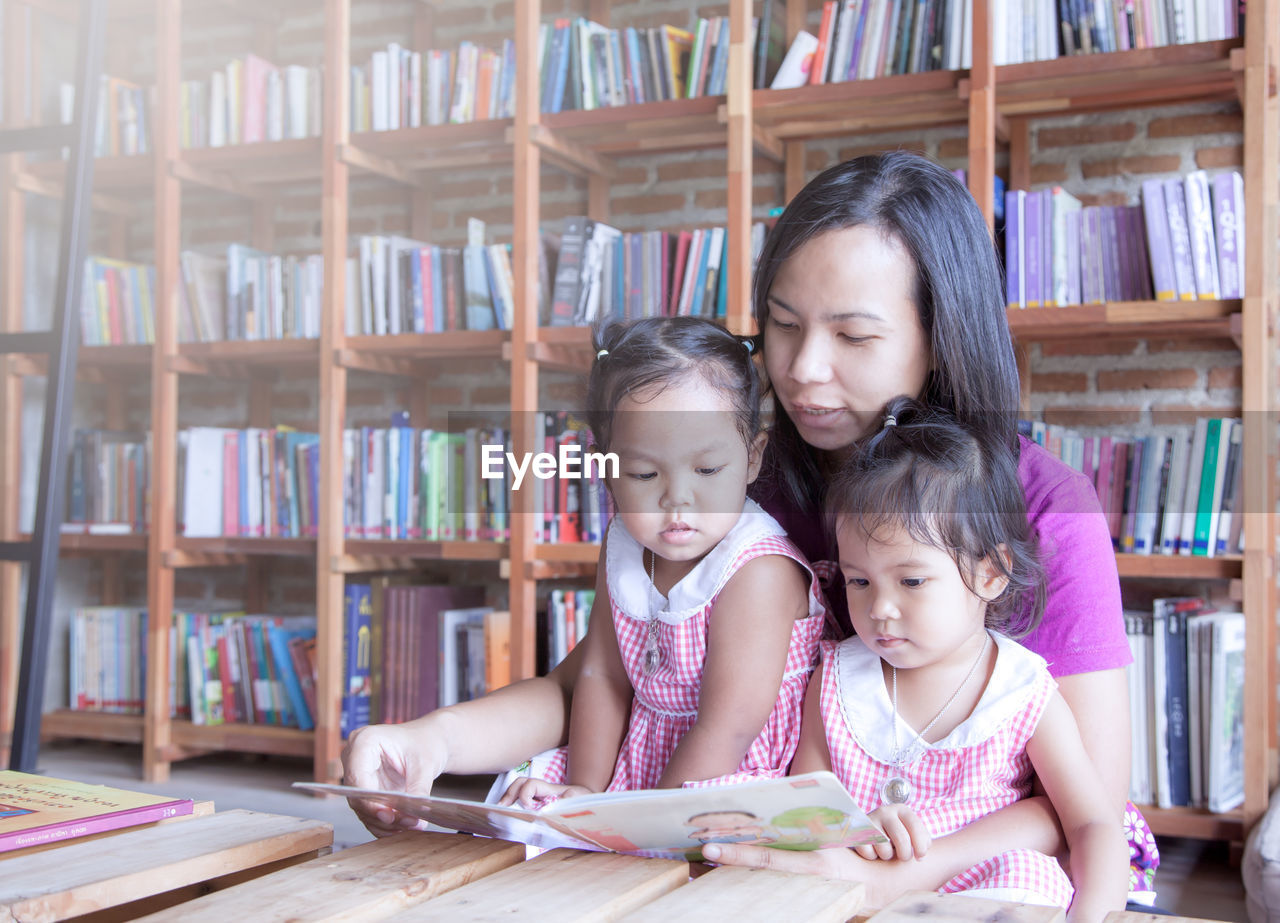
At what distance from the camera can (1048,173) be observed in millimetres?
2781

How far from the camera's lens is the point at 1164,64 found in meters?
2.31

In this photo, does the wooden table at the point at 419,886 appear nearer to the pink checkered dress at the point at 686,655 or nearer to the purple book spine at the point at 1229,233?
the pink checkered dress at the point at 686,655

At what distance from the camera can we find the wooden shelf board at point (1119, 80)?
2.30 metres

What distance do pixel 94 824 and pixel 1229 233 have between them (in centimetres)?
221

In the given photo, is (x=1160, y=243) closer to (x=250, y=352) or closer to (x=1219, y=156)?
(x=1219, y=156)

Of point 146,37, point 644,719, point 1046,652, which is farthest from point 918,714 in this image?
point 146,37

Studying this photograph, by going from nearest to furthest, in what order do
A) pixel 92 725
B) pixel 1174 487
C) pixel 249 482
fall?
1. pixel 1174 487
2. pixel 249 482
3. pixel 92 725

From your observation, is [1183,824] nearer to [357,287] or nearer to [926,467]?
[926,467]

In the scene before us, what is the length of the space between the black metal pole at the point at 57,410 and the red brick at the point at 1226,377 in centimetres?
241

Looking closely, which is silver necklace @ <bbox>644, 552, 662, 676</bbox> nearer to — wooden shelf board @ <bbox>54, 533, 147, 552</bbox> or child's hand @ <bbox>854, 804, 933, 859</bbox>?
child's hand @ <bbox>854, 804, 933, 859</bbox>

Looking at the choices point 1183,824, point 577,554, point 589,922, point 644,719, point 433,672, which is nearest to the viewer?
point 589,922

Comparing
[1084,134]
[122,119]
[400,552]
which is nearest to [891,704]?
[400,552]

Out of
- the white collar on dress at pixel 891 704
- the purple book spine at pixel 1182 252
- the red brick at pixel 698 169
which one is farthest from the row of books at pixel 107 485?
the white collar on dress at pixel 891 704

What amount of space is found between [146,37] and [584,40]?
70.4 inches
